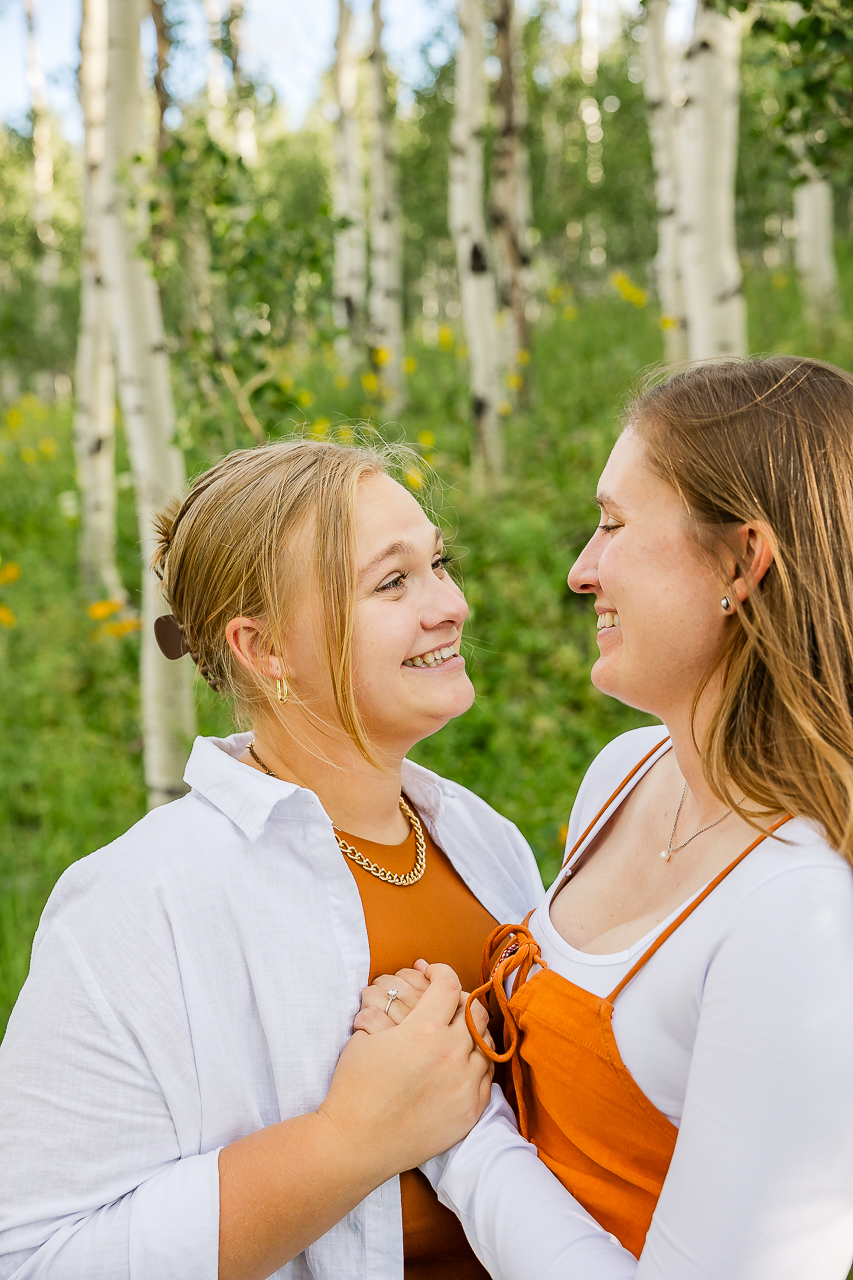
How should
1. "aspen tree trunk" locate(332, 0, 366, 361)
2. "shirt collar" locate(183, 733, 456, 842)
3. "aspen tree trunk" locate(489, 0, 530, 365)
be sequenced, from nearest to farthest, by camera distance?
"shirt collar" locate(183, 733, 456, 842) → "aspen tree trunk" locate(489, 0, 530, 365) → "aspen tree trunk" locate(332, 0, 366, 361)

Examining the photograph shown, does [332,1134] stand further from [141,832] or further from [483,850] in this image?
[483,850]

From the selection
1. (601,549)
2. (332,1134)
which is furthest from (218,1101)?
(601,549)

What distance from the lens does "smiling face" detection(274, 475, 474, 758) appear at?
1554 mm

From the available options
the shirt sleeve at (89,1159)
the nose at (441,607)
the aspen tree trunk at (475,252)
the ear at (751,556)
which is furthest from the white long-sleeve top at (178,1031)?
the aspen tree trunk at (475,252)

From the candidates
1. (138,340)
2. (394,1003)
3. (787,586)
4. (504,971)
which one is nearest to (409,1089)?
(394,1003)

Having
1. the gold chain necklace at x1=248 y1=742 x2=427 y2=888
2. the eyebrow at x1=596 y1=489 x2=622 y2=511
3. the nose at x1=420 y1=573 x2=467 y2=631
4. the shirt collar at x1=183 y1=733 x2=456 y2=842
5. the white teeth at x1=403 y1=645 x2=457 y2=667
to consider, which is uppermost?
the eyebrow at x1=596 y1=489 x2=622 y2=511

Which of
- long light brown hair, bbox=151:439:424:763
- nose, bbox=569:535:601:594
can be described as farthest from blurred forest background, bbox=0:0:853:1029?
long light brown hair, bbox=151:439:424:763

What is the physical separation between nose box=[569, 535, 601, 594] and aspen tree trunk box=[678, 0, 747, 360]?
2.75 metres

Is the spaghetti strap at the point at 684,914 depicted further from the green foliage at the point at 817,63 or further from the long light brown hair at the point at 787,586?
the green foliage at the point at 817,63

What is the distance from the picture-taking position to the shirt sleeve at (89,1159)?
4.00 feet

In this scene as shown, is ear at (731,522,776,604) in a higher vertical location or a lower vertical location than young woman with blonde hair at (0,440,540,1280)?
higher

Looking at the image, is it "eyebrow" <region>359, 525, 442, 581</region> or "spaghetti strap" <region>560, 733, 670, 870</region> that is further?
"spaghetti strap" <region>560, 733, 670, 870</region>

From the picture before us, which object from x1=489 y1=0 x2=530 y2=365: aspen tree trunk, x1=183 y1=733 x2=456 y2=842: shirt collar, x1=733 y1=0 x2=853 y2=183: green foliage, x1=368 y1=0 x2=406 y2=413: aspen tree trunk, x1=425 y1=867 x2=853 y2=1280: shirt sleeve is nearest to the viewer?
x1=425 y1=867 x2=853 y2=1280: shirt sleeve

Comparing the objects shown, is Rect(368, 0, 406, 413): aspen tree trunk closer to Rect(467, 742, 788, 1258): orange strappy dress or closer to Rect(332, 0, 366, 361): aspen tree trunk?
Rect(332, 0, 366, 361): aspen tree trunk
